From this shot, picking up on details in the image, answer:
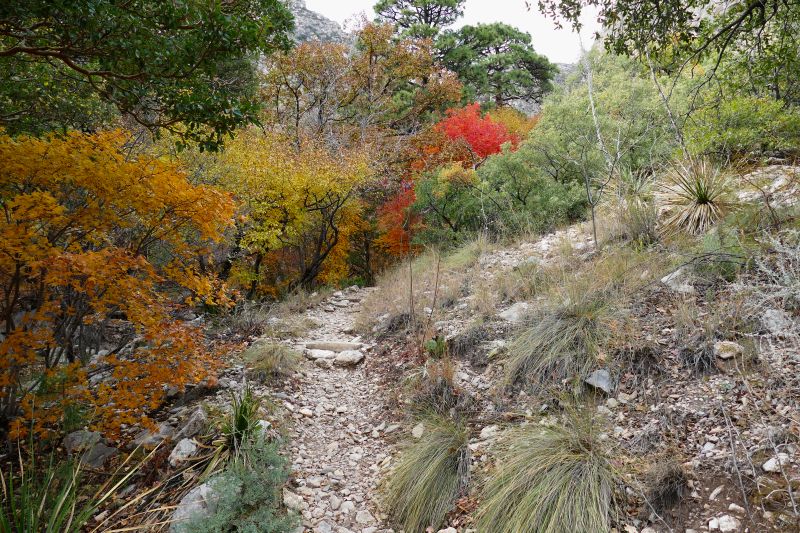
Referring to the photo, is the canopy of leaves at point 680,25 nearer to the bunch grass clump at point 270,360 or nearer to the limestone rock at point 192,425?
the bunch grass clump at point 270,360

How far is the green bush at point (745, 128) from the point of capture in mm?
4789

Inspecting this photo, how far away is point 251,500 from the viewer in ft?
8.16

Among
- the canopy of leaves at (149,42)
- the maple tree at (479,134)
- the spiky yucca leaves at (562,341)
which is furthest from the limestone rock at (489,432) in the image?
the maple tree at (479,134)

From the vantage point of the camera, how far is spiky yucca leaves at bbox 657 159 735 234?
4.34 meters

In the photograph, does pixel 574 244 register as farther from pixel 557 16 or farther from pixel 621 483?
pixel 621 483

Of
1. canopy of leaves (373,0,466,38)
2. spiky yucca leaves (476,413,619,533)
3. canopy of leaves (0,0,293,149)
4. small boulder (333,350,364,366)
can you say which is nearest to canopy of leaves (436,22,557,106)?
canopy of leaves (373,0,466,38)

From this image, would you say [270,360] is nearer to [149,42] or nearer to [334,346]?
[334,346]

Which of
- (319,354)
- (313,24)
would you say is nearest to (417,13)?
(319,354)

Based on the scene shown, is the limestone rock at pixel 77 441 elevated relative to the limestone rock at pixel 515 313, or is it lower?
lower

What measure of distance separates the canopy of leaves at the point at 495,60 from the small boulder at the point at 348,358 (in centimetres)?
1437

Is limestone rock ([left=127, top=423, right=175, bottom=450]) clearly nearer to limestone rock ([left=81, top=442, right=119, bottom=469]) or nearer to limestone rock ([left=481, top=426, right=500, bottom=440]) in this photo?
limestone rock ([left=81, top=442, right=119, bottom=469])

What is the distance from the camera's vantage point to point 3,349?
2779 mm

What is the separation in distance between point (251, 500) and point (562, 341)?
2567 millimetres

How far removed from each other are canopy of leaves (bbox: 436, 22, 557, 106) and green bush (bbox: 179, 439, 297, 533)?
16.6 metres
